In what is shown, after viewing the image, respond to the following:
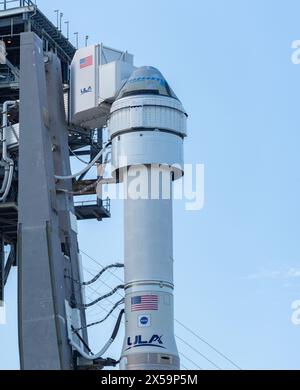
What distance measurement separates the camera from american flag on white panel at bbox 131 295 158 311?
37.2 metres

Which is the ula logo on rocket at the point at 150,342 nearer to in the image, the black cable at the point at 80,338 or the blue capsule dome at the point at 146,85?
the black cable at the point at 80,338

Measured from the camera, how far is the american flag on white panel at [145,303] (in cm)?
3716

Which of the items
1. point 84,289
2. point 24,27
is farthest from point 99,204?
point 84,289

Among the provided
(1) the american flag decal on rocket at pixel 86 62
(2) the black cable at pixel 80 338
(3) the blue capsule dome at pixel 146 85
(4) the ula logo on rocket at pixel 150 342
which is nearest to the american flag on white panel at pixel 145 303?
(4) the ula logo on rocket at pixel 150 342

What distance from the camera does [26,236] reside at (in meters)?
38.6

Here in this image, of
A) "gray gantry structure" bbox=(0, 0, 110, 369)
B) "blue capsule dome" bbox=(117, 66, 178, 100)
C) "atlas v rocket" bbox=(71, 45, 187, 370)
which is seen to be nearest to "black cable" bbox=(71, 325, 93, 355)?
"gray gantry structure" bbox=(0, 0, 110, 369)

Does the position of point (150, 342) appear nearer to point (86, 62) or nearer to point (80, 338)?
point (80, 338)

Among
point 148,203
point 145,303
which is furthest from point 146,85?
point 145,303

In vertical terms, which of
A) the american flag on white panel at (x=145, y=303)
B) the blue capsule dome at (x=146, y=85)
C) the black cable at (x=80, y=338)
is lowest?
the black cable at (x=80, y=338)

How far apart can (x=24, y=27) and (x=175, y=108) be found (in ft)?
42.8

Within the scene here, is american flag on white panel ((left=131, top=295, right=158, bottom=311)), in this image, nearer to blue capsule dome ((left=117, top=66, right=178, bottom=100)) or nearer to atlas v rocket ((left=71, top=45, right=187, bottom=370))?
atlas v rocket ((left=71, top=45, right=187, bottom=370))

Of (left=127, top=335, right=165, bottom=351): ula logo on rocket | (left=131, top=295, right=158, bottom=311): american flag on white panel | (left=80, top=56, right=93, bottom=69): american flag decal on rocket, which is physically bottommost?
(left=127, top=335, right=165, bottom=351): ula logo on rocket

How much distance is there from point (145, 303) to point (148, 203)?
3.25 meters
